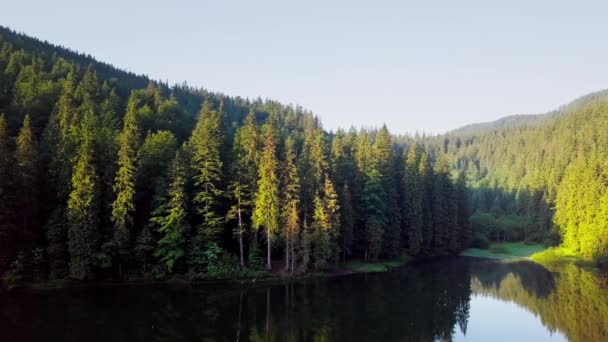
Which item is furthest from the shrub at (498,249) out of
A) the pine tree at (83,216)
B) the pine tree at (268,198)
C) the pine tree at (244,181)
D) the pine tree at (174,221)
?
the pine tree at (83,216)

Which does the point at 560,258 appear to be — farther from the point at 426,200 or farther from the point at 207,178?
the point at 207,178

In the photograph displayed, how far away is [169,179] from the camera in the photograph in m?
56.2

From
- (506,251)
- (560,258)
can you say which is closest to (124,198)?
(560,258)

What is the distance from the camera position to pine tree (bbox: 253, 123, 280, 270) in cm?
5866

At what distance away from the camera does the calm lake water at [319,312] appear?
33.0 metres

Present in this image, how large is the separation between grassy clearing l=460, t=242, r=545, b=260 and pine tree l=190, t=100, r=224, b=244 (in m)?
59.9

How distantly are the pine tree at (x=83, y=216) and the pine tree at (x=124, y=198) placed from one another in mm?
2077

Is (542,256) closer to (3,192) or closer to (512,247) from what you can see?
(512,247)

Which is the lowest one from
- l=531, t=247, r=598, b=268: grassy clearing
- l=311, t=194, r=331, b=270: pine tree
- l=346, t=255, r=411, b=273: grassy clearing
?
l=531, t=247, r=598, b=268: grassy clearing

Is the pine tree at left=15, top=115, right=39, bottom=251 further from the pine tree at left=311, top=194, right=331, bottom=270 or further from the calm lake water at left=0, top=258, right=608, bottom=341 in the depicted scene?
the pine tree at left=311, top=194, right=331, bottom=270

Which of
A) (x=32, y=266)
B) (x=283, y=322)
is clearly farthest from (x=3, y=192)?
(x=283, y=322)

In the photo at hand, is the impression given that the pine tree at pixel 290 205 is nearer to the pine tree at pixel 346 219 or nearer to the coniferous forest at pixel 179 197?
the coniferous forest at pixel 179 197

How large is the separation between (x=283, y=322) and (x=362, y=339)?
704cm

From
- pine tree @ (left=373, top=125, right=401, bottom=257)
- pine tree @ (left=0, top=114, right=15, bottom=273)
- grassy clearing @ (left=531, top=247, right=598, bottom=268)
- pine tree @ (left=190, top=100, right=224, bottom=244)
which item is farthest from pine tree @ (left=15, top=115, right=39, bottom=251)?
grassy clearing @ (left=531, top=247, right=598, bottom=268)
